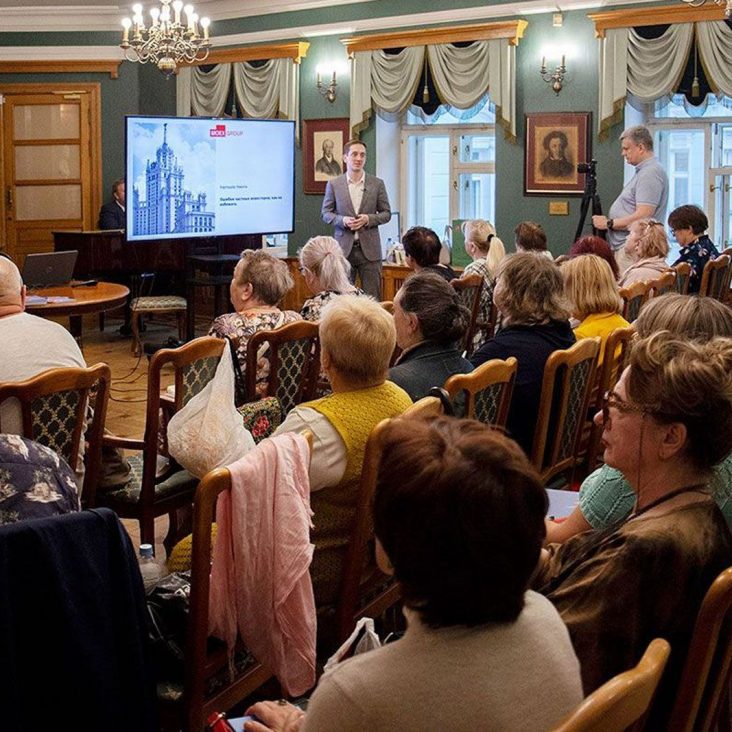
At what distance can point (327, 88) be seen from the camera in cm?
1073

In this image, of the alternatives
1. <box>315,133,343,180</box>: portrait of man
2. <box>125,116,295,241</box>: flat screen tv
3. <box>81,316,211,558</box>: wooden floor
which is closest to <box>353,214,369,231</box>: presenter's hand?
<box>125,116,295,241</box>: flat screen tv

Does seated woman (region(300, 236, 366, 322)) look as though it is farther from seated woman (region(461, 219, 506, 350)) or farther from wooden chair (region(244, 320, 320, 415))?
seated woman (region(461, 219, 506, 350))

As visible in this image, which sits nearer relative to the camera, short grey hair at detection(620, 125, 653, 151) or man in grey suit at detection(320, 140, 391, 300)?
short grey hair at detection(620, 125, 653, 151)

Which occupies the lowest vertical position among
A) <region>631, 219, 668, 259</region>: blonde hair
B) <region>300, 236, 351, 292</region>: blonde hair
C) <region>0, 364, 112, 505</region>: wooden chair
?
<region>0, 364, 112, 505</region>: wooden chair

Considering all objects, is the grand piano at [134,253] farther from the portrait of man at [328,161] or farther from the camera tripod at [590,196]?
the camera tripod at [590,196]

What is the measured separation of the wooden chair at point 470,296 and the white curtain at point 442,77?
3.42m

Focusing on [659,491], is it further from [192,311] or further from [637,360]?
[192,311]

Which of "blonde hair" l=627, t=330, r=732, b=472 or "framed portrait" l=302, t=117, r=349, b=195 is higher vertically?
"framed portrait" l=302, t=117, r=349, b=195

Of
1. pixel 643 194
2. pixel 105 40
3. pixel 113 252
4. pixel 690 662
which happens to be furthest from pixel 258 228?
pixel 690 662

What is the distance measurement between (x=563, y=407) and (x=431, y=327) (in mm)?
500

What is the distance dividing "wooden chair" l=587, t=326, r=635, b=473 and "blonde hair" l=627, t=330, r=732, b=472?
1.75 m

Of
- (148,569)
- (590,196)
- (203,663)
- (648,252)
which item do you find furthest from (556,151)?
(203,663)

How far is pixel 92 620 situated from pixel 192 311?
719 cm

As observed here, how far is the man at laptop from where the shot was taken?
1161 centimetres
